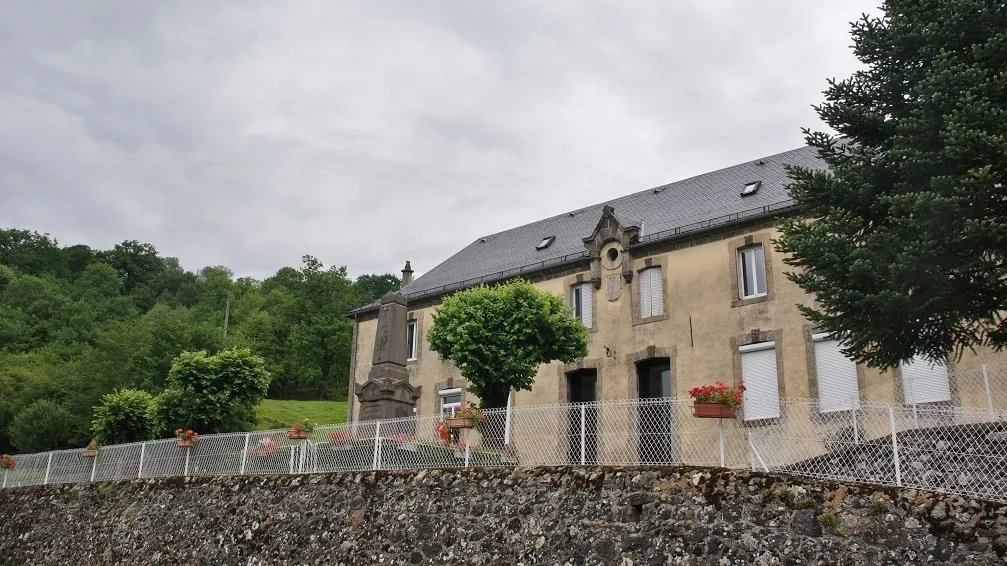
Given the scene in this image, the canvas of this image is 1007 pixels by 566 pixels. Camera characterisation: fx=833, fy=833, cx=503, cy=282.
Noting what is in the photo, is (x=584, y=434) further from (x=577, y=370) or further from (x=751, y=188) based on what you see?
(x=751, y=188)

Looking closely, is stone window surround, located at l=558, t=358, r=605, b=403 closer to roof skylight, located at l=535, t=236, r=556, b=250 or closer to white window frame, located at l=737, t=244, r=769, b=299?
white window frame, located at l=737, t=244, r=769, b=299

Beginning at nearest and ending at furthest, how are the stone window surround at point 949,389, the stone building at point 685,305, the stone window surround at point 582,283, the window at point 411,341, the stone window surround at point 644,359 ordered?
1. the stone window surround at point 949,389
2. the stone building at point 685,305
3. the stone window surround at point 644,359
4. the stone window surround at point 582,283
5. the window at point 411,341

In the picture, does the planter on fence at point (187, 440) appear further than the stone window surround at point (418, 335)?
No

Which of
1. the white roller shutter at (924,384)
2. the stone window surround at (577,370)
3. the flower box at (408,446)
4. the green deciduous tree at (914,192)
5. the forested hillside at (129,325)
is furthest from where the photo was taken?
the forested hillside at (129,325)

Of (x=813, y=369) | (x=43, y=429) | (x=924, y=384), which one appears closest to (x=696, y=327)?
(x=813, y=369)

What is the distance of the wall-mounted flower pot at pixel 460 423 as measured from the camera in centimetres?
1223

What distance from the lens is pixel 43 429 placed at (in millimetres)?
32562

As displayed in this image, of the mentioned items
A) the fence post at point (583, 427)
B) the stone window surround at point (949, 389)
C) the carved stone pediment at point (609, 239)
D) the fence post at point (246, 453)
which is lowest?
the fence post at point (246, 453)

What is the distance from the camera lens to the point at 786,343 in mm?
18609

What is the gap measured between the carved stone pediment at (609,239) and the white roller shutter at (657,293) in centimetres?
63

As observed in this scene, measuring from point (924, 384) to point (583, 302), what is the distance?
374 inches

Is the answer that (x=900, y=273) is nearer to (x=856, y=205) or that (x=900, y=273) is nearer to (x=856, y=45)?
(x=856, y=205)

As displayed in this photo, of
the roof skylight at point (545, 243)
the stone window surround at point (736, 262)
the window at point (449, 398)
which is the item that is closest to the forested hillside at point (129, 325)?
the window at point (449, 398)

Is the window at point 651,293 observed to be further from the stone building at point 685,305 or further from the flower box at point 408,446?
the flower box at point 408,446
